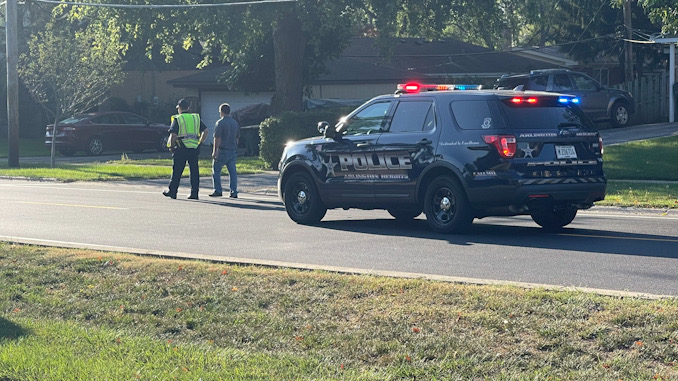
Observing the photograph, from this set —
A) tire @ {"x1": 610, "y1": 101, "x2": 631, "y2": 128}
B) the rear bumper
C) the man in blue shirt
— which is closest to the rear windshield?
the rear bumper

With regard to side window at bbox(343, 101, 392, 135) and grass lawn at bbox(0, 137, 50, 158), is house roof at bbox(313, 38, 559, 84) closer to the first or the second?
grass lawn at bbox(0, 137, 50, 158)

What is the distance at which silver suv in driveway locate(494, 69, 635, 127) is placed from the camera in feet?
102

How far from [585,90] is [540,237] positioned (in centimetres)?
2014

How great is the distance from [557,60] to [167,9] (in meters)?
21.4

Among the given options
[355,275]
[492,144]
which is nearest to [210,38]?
[492,144]

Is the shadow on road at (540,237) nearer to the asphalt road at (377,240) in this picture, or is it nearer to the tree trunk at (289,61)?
the asphalt road at (377,240)

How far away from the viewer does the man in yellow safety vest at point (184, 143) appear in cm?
1948

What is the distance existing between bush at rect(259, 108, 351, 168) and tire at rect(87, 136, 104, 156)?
42.9 ft

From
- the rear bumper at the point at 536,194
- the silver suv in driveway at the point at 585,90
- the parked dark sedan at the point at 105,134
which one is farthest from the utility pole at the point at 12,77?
the rear bumper at the point at 536,194

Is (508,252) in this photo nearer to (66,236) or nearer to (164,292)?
(164,292)

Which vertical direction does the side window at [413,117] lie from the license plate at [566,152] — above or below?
above

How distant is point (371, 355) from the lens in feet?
22.3

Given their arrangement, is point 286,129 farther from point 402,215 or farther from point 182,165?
point 402,215

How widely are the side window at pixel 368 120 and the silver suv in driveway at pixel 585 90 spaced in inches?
640
